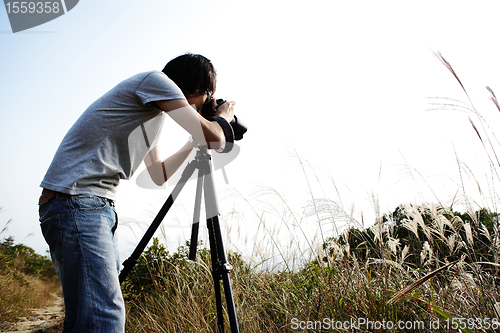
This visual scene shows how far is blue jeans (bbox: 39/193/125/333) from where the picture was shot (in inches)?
43.5

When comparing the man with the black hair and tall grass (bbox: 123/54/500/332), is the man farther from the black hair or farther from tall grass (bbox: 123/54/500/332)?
tall grass (bbox: 123/54/500/332)

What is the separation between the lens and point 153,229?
61.6 inches

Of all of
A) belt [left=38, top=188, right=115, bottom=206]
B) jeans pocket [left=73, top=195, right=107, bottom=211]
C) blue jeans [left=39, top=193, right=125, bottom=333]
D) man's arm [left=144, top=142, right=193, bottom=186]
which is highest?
man's arm [left=144, top=142, right=193, bottom=186]

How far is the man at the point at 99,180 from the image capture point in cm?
112

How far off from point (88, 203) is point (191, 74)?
786 millimetres

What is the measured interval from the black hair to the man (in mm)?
210

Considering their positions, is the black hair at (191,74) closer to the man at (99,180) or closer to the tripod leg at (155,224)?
the man at (99,180)

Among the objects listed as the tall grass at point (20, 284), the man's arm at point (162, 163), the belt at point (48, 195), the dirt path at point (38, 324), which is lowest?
the dirt path at point (38, 324)

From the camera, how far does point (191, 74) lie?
1.53 m

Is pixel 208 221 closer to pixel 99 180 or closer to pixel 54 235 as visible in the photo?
pixel 99 180

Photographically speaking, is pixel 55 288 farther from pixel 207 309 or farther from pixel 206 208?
pixel 206 208

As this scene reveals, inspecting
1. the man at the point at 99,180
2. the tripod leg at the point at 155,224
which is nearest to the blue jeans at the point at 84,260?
the man at the point at 99,180

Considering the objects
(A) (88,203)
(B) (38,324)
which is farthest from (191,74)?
(B) (38,324)

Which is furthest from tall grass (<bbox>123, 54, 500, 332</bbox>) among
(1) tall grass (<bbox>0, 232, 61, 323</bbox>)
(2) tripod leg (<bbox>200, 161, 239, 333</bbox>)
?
(1) tall grass (<bbox>0, 232, 61, 323</bbox>)
